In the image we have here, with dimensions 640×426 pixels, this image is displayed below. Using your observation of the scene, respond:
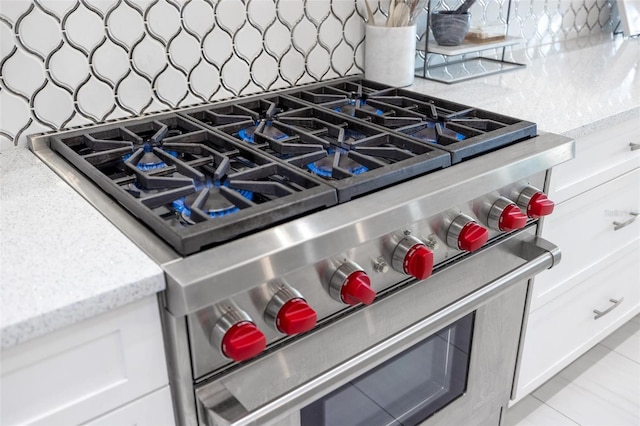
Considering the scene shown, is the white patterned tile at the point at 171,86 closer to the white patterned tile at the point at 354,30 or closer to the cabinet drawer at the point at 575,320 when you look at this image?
the white patterned tile at the point at 354,30

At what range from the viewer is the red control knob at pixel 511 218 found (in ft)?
3.40

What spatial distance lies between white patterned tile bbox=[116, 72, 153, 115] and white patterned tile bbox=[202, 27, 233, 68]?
0.53 ft

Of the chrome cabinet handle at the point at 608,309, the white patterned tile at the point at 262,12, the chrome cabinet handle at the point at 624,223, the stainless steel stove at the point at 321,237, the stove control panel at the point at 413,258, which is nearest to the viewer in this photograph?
the stainless steel stove at the point at 321,237

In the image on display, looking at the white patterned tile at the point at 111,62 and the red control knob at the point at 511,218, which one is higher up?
the white patterned tile at the point at 111,62

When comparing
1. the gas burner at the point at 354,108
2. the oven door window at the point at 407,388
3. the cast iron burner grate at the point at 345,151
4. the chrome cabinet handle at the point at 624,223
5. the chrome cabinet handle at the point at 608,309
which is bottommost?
the chrome cabinet handle at the point at 608,309

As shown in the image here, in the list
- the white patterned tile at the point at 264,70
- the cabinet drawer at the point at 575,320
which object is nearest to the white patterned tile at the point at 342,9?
the white patterned tile at the point at 264,70

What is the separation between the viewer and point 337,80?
1.54 m

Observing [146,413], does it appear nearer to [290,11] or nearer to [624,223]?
[290,11]

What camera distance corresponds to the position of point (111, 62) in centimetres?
119

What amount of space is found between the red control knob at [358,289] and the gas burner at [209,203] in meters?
0.19

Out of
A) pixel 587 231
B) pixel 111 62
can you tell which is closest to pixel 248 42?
pixel 111 62

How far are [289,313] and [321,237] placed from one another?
0.36 ft

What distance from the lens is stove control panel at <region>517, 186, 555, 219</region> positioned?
3.60ft

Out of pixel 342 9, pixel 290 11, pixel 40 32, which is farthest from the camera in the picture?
pixel 342 9
